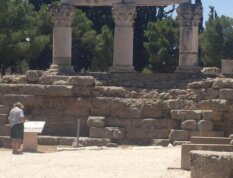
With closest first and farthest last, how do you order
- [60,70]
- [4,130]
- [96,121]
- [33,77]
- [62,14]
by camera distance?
[96,121] < [4,130] < [33,77] < [60,70] < [62,14]

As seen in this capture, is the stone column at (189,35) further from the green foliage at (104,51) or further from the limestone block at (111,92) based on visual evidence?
the green foliage at (104,51)

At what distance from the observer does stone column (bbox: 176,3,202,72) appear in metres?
33.2

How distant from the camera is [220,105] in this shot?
29031 millimetres

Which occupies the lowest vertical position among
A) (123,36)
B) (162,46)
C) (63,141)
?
(63,141)

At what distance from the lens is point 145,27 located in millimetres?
59188

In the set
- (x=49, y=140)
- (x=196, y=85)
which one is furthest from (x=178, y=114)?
(x=49, y=140)

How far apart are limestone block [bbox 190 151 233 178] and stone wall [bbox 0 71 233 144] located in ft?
41.0

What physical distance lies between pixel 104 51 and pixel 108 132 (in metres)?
23.6

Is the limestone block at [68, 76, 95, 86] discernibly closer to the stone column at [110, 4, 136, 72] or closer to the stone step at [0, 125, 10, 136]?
the stone column at [110, 4, 136, 72]

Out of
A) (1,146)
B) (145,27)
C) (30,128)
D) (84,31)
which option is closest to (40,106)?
(1,146)

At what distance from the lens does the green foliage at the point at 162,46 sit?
52.6m

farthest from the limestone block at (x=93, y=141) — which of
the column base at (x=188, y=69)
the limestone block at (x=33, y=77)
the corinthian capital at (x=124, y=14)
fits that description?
the corinthian capital at (x=124, y=14)

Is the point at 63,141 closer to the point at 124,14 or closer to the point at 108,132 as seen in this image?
the point at 108,132

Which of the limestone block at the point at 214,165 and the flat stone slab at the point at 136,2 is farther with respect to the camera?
the flat stone slab at the point at 136,2
